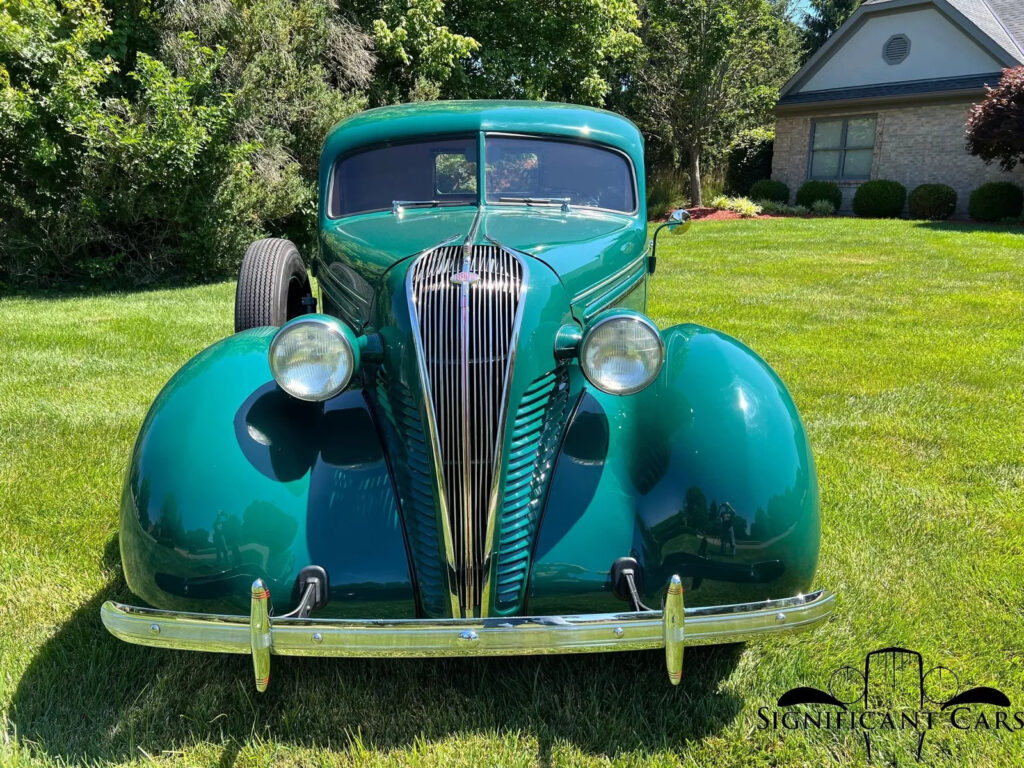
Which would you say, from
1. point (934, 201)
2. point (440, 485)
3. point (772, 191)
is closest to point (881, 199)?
point (934, 201)

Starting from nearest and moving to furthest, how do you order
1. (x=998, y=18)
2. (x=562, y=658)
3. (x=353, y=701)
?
(x=353, y=701) → (x=562, y=658) → (x=998, y=18)

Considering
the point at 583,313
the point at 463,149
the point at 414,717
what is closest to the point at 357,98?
the point at 463,149

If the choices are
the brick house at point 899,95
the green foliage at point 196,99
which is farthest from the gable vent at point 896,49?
the green foliage at point 196,99

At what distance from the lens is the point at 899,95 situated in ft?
56.4

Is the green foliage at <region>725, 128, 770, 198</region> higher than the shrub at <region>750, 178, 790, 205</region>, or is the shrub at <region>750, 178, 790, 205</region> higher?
the green foliage at <region>725, 128, 770, 198</region>

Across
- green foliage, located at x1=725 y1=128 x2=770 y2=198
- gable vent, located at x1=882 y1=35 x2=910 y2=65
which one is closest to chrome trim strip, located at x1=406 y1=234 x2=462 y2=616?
gable vent, located at x1=882 y1=35 x2=910 y2=65

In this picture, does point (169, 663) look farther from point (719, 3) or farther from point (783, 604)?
point (719, 3)

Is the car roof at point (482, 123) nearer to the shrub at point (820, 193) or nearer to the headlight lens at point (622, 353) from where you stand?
the headlight lens at point (622, 353)

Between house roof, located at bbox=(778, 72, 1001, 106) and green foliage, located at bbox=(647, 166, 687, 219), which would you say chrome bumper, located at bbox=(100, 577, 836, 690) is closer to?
Answer: house roof, located at bbox=(778, 72, 1001, 106)

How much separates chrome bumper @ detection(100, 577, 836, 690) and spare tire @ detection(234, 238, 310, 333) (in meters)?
2.17

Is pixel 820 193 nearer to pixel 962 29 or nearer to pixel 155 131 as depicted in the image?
pixel 962 29

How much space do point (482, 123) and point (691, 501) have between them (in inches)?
77.6

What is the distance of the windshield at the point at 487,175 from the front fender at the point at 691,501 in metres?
1.32

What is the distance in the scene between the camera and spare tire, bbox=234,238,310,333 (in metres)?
3.74
